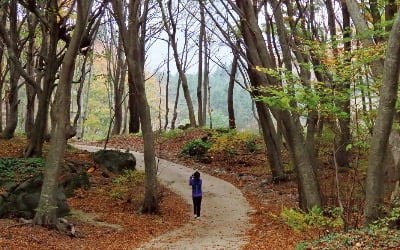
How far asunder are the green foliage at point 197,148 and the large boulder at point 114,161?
494 centimetres

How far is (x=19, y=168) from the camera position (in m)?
12.7

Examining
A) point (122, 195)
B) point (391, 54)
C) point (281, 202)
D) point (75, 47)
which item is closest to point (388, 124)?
point (391, 54)

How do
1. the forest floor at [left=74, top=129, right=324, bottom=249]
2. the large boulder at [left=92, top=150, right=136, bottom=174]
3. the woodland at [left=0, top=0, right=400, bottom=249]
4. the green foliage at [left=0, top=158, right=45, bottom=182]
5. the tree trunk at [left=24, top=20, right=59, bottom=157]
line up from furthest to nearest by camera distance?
the large boulder at [left=92, top=150, right=136, bottom=174] < the tree trunk at [left=24, top=20, right=59, bottom=157] < the green foliage at [left=0, top=158, right=45, bottom=182] < the forest floor at [left=74, top=129, right=324, bottom=249] < the woodland at [left=0, top=0, right=400, bottom=249]

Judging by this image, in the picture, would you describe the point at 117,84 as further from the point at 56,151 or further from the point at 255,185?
the point at 56,151

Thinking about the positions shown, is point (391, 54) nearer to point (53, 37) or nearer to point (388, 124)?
point (388, 124)

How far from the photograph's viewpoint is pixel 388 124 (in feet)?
18.5

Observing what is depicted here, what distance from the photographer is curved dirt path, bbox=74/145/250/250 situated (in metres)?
9.12

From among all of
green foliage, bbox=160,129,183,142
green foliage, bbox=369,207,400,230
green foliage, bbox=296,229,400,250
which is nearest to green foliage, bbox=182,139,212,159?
green foliage, bbox=160,129,183,142

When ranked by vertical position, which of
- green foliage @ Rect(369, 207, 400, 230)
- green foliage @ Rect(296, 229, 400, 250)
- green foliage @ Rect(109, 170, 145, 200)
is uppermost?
green foliage @ Rect(369, 207, 400, 230)

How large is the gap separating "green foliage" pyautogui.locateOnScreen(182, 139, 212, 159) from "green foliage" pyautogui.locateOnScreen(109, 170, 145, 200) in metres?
5.84

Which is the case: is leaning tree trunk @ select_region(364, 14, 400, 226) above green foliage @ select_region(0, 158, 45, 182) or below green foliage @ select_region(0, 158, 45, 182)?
above

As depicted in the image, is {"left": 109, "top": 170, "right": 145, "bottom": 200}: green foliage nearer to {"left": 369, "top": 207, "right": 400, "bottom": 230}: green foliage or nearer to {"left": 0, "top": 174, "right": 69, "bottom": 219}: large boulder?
{"left": 0, "top": 174, "right": 69, "bottom": 219}: large boulder

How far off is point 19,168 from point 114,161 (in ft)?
15.8

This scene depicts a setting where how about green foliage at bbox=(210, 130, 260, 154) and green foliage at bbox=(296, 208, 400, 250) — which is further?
green foliage at bbox=(210, 130, 260, 154)
